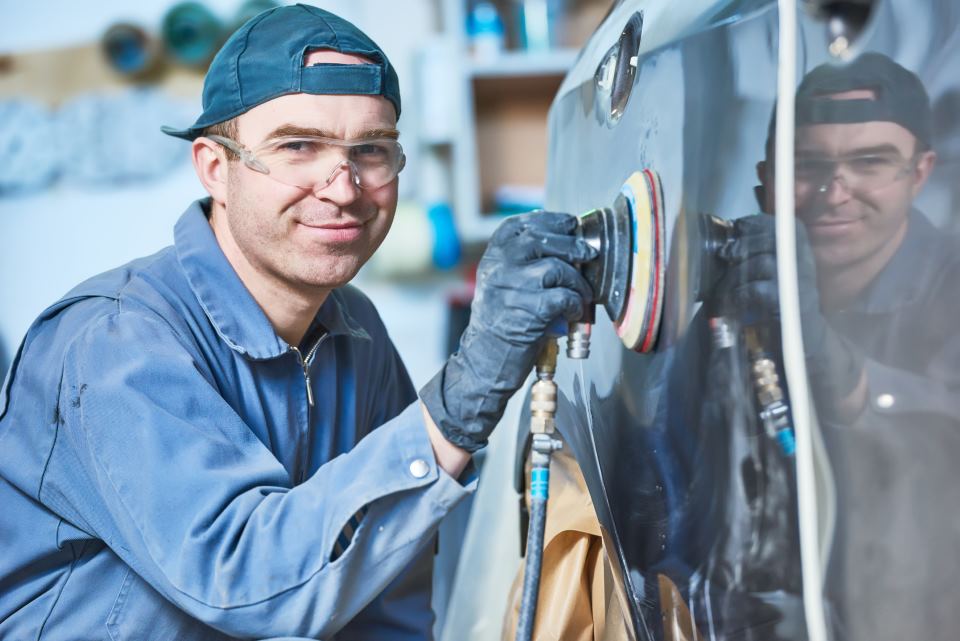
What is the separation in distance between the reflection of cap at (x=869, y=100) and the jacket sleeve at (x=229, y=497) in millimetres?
458

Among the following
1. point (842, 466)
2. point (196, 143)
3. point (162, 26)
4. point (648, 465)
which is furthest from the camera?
point (162, 26)

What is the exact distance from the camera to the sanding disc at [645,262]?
0.71 metres

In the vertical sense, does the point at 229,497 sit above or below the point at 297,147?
below

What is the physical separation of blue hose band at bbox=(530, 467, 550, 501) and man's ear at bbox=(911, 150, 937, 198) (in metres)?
0.40

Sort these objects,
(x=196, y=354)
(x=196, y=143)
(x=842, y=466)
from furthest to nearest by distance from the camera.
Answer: (x=196, y=143)
(x=196, y=354)
(x=842, y=466)

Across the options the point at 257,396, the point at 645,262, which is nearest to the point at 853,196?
the point at 645,262

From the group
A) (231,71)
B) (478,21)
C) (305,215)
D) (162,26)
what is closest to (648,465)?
(305,215)

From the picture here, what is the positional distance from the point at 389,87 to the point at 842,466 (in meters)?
0.72

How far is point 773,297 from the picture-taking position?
544 mm

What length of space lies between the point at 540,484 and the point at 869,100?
0.41 m

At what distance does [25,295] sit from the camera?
2.55 meters

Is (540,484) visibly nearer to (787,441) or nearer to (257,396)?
(787,441)

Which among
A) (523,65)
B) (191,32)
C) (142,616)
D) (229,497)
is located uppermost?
(191,32)

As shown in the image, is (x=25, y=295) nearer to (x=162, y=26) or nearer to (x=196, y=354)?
(x=162, y=26)
